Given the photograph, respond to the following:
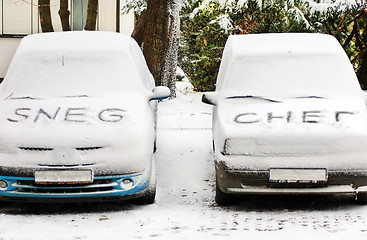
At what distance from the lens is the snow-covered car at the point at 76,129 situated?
265 inches

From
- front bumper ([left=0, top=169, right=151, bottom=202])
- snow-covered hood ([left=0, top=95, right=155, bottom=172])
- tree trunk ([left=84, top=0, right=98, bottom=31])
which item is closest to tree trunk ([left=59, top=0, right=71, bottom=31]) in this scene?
tree trunk ([left=84, top=0, right=98, bottom=31])

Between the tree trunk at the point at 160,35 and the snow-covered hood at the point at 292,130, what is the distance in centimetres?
821

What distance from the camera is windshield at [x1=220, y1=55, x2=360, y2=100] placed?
765 centimetres

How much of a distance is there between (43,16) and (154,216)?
1124 cm

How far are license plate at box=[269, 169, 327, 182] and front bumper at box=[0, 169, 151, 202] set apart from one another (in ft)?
4.40

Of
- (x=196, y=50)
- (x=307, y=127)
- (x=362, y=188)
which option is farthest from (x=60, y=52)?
(x=196, y=50)

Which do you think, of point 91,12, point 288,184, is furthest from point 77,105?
point 91,12

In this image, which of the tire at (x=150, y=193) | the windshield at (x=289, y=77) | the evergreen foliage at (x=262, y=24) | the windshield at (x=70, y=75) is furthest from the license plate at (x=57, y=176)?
the evergreen foliage at (x=262, y=24)

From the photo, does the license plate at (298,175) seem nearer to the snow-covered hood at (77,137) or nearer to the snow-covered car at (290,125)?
the snow-covered car at (290,125)

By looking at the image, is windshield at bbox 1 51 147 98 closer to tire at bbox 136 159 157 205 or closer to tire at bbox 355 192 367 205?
tire at bbox 136 159 157 205

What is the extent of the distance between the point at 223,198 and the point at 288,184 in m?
0.78

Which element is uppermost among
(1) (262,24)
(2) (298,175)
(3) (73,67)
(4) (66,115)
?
(3) (73,67)

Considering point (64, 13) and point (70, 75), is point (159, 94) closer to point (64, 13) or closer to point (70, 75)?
point (70, 75)

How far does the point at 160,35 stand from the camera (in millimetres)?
15266
